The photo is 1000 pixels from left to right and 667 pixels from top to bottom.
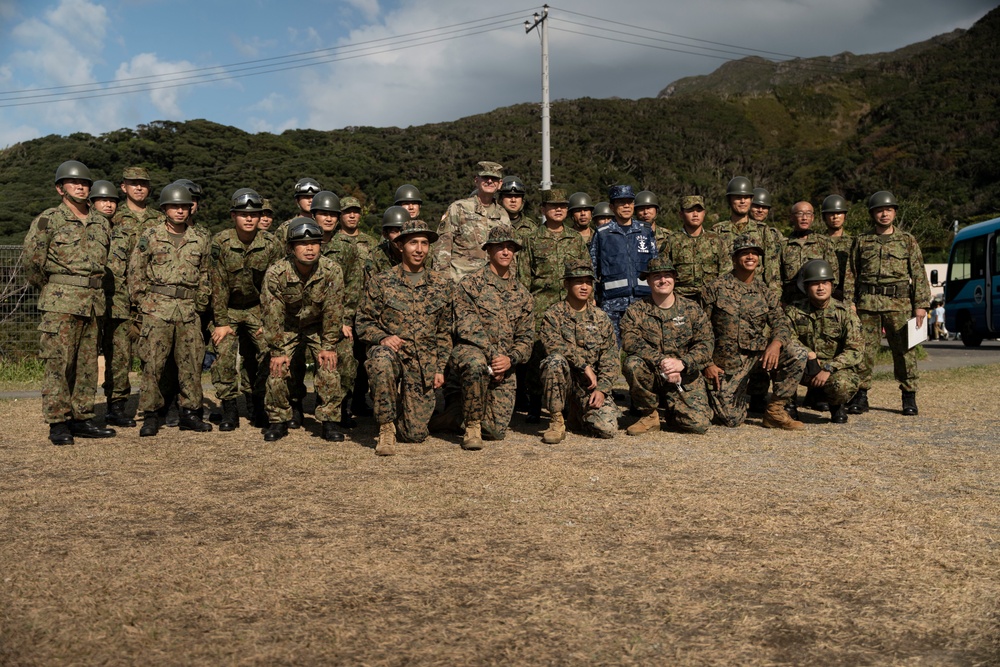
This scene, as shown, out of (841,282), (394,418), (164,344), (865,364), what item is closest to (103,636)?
(394,418)

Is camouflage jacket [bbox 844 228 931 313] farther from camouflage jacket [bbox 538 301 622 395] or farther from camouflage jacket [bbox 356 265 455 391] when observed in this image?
camouflage jacket [bbox 356 265 455 391]

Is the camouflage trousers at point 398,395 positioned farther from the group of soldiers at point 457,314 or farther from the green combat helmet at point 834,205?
the green combat helmet at point 834,205

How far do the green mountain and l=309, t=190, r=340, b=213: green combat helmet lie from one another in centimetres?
2582

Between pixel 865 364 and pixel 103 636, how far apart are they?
263 inches

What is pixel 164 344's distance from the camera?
6.96m

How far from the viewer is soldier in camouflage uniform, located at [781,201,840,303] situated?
8242mm

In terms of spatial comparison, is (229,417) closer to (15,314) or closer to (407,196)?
(407,196)

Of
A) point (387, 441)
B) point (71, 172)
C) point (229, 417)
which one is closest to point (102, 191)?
point (71, 172)

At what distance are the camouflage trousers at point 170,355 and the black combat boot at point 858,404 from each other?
19.7ft

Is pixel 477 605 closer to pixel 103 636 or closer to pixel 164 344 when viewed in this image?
pixel 103 636

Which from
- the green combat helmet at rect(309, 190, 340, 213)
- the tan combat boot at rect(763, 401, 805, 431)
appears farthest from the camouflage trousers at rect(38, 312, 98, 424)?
the tan combat boot at rect(763, 401, 805, 431)

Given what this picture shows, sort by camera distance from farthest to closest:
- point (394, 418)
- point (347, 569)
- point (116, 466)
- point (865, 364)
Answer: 1. point (865, 364)
2. point (394, 418)
3. point (116, 466)
4. point (347, 569)

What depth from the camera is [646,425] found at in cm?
693

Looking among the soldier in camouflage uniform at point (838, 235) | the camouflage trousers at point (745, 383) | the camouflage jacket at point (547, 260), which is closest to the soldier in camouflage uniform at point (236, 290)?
the camouflage jacket at point (547, 260)
